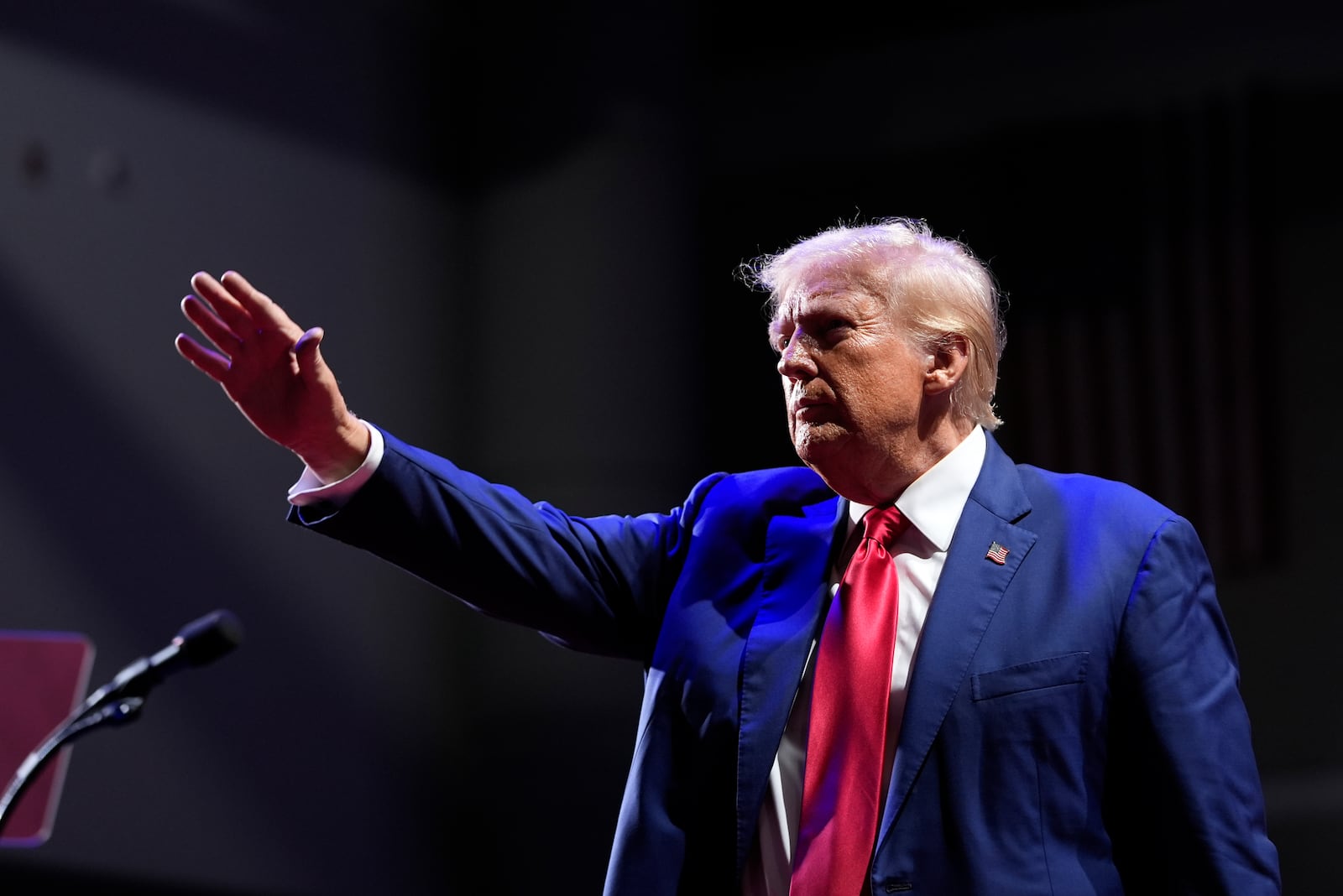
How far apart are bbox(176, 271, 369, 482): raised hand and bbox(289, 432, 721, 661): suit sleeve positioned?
0.11m

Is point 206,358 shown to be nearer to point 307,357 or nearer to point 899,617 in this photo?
point 307,357

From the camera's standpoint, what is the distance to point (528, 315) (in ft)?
14.6

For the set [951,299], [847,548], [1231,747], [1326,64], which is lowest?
Result: [1231,747]

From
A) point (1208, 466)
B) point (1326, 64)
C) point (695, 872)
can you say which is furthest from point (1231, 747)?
point (1326, 64)

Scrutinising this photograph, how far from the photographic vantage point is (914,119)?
14.3 ft

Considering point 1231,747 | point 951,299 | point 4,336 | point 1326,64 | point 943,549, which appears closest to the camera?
point 1231,747

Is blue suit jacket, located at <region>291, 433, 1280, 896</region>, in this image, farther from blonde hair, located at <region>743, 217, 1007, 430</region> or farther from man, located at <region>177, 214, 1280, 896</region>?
blonde hair, located at <region>743, 217, 1007, 430</region>

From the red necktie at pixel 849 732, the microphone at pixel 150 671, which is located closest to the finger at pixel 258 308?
the microphone at pixel 150 671

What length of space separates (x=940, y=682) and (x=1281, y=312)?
9.34ft

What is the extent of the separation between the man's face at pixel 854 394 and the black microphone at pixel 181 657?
0.78m

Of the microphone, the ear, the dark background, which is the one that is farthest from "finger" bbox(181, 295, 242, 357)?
the dark background

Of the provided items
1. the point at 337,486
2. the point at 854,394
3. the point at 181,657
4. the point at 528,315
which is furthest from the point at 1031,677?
the point at 528,315

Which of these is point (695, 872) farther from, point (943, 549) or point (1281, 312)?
point (1281, 312)

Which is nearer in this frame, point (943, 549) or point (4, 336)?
point (943, 549)
